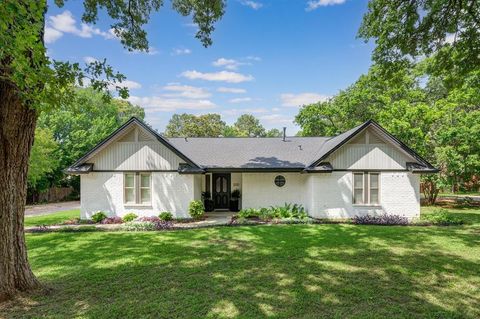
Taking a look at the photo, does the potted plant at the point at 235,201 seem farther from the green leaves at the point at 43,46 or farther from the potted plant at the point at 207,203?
the green leaves at the point at 43,46

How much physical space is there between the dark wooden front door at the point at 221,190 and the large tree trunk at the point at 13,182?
12792 millimetres

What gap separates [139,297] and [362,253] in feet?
20.1

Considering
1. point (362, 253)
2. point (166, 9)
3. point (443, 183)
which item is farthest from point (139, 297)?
point (443, 183)

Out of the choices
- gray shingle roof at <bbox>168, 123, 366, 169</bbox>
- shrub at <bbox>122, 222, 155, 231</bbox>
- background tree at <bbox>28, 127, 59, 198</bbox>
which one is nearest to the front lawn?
shrub at <bbox>122, 222, 155, 231</bbox>

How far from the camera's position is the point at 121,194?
14570mm

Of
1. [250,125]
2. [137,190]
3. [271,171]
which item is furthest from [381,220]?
[250,125]

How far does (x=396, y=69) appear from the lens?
1140 cm

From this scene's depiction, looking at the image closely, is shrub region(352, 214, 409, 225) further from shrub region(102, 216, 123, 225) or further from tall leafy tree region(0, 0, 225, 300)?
tall leafy tree region(0, 0, 225, 300)

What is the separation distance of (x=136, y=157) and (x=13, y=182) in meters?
9.60

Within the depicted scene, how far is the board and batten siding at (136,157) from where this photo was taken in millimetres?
14453

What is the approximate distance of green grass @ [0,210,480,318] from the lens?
15.7 feet

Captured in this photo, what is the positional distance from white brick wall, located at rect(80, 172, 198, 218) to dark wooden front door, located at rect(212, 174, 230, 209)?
136 inches

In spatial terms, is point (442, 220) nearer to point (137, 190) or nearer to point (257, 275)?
point (257, 275)

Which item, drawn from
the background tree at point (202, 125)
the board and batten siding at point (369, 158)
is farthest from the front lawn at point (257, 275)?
the background tree at point (202, 125)
